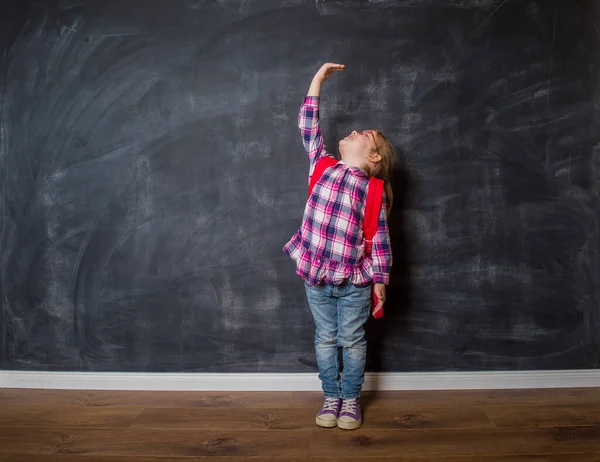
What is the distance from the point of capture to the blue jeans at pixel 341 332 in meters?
2.06

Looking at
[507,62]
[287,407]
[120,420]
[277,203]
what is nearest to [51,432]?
[120,420]

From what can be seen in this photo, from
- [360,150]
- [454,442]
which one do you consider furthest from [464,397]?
[360,150]

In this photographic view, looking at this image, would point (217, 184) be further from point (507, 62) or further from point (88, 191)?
point (507, 62)

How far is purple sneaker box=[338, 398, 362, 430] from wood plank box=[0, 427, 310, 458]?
0.45ft

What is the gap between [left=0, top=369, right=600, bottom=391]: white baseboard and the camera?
7.68 feet

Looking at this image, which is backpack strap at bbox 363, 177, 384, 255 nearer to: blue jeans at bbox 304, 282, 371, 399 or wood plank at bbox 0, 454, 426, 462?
blue jeans at bbox 304, 282, 371, 399

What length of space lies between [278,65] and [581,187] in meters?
1.41

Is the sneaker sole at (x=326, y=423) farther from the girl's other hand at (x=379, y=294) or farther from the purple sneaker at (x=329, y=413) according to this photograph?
the girl's other hand at (x=379, y=294)

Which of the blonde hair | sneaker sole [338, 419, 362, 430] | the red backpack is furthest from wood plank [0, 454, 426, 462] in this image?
the blonde hair

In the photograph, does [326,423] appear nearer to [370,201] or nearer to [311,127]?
[370,201]

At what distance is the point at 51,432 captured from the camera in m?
1.96

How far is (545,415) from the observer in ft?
6.84

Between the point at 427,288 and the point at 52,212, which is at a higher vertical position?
the point at 52,212


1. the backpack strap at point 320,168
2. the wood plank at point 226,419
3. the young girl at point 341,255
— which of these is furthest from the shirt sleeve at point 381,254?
the wood plank at point 226,419
